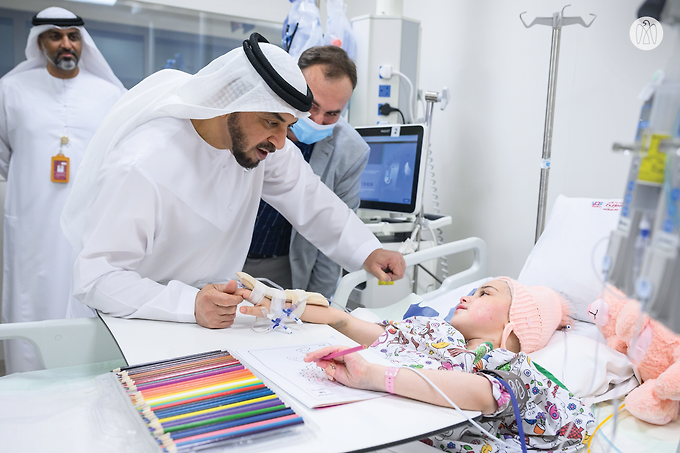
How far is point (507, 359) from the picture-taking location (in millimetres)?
1154

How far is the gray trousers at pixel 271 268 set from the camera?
2393mm

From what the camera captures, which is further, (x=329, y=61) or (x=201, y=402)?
(x=329, y=61)

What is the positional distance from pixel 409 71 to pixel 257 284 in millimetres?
2155

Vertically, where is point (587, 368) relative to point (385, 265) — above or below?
below

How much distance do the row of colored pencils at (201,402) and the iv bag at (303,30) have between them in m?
2.19

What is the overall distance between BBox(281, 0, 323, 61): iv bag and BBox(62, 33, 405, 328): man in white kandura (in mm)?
1262

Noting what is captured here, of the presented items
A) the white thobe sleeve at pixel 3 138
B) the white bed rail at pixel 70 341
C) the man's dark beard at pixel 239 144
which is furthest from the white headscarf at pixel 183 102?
the white thobe sleeve at pixel 3 138

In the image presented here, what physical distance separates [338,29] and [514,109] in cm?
109

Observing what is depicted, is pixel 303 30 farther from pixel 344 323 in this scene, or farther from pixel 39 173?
pixel 344 323

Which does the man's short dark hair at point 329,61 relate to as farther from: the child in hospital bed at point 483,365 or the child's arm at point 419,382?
the child's arm at point 419,382

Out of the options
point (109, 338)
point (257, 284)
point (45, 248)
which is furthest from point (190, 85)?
point (45, 248)

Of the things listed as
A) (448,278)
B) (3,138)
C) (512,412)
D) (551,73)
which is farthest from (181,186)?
(3,138)

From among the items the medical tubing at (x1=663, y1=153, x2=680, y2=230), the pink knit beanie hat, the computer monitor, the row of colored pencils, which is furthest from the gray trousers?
the medical tubing at (x1=663, y1=153, x2=680, y2=230)

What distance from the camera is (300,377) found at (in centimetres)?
103
